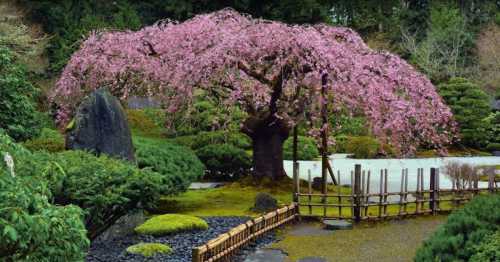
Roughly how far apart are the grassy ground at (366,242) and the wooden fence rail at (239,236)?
0.28 meters

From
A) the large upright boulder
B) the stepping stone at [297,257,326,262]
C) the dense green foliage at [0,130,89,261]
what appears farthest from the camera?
the large upright boulder

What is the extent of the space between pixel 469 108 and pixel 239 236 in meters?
19.4

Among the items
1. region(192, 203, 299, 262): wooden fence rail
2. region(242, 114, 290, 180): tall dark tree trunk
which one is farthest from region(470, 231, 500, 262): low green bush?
region(242, 114, 290, 180): tall dark tree trunk

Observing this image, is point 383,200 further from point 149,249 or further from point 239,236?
point 149,249

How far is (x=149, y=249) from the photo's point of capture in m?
8.15

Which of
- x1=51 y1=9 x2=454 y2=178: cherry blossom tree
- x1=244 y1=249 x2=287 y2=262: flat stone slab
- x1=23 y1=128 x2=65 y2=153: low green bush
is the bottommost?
x1=244 y1=249 x2=287 y2=262: flat stone slab

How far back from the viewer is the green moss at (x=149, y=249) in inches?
319

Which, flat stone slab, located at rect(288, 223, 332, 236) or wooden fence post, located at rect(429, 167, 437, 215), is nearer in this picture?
flat stone slab, located at rect(288, 223, 332, 236)

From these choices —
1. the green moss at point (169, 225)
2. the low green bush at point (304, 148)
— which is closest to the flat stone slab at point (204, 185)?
the green moss at point (169, 225)

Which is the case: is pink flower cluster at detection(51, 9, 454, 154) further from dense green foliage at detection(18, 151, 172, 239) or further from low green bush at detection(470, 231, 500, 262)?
low green bush at detection(470, 231, 500, 262)

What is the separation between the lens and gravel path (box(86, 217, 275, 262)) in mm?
8039

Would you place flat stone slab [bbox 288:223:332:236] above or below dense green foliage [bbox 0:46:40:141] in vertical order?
below

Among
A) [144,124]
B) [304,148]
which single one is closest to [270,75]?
[144,124]

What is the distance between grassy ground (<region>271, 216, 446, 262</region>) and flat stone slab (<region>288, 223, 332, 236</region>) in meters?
0.12
